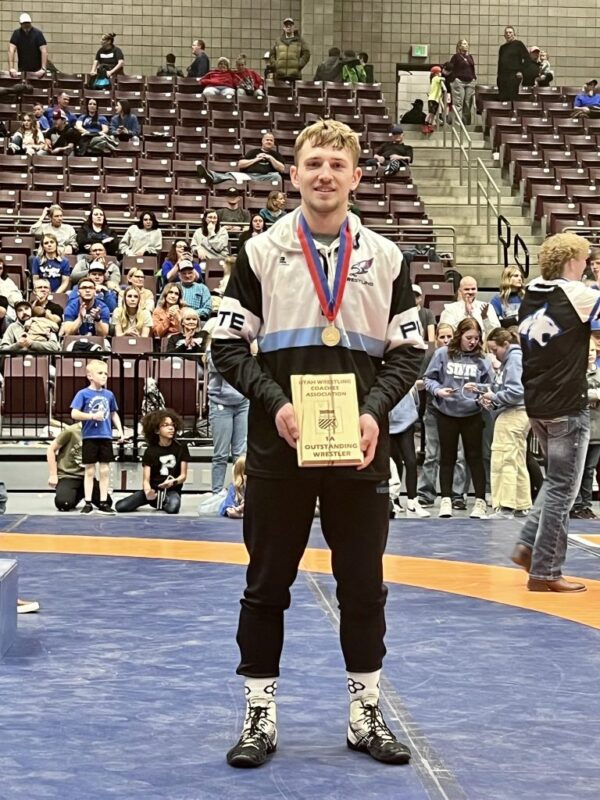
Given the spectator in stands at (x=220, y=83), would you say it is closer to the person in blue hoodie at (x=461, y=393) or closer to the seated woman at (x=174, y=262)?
the seated woman at (x=174, y=262)

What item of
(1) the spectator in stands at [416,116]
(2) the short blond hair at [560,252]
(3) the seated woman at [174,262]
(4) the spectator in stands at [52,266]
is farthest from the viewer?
(1) the spectator in stands at [416,116]

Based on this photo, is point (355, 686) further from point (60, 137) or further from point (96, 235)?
point (60, 137)

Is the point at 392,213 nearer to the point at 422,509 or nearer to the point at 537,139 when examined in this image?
the point at 537,139

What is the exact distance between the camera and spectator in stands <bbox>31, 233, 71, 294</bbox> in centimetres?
1401

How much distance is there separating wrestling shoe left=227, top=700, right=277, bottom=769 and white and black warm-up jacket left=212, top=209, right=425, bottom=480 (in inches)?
26.2

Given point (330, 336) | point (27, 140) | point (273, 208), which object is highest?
point (27, 140)

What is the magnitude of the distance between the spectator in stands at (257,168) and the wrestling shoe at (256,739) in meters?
13.9

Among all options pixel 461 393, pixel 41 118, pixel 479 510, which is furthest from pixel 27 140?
pixel 479 510

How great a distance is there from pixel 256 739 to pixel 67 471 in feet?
22.7

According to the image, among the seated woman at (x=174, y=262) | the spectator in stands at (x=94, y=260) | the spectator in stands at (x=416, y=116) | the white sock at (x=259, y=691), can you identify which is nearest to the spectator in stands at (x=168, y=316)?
the seated woman at (x=174, y=262)

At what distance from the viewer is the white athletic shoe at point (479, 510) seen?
9875 mm

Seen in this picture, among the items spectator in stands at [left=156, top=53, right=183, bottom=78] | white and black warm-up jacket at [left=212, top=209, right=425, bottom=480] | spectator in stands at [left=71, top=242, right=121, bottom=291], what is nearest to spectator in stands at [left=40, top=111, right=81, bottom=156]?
spectator in stands at [left=156, top=53, right=183, bottom=78]

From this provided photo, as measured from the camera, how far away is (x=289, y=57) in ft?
70.5

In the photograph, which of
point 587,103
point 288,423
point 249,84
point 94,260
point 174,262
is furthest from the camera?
point 587,103
